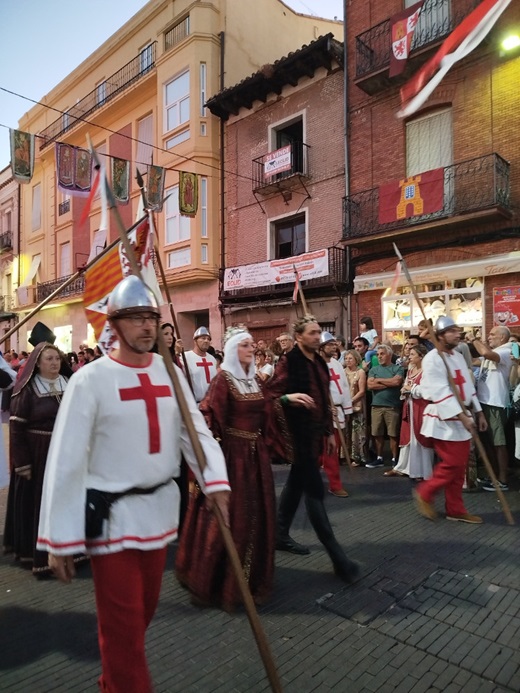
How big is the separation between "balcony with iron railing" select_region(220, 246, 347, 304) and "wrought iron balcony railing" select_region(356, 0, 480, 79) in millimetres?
4986

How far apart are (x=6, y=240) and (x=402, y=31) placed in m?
26.8

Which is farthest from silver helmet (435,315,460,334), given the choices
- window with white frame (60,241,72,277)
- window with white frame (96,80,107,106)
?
window with white frame (60,241,72,277)

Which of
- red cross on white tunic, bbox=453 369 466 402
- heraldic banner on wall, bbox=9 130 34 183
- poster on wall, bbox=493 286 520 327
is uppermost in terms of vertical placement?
heraldic banner on wall, bbox=9 130 34 183

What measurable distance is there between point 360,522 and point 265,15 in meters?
22.1

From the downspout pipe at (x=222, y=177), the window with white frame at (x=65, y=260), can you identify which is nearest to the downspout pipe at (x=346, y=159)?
the downspout pipe at (x=222, y=177)

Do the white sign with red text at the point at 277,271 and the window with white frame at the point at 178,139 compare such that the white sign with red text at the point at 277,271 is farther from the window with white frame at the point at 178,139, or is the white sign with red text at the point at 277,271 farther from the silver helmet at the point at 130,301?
the silver helmet at the point at 130,301

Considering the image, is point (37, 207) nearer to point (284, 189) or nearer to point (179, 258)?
point (179, 258)

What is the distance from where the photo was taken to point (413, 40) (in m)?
13.1

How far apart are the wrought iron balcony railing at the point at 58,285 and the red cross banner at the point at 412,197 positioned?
1569 centimetres

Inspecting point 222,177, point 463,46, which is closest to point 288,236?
point 222,177

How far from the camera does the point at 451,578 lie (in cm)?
389

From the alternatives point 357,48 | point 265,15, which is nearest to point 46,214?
point 265,15

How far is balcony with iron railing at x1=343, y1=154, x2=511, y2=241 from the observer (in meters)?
11.7

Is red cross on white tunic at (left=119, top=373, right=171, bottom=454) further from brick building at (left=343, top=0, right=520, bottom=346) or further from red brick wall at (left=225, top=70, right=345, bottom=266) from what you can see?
red brick wall at (left=225, top=70, right=345, bottom=266)
